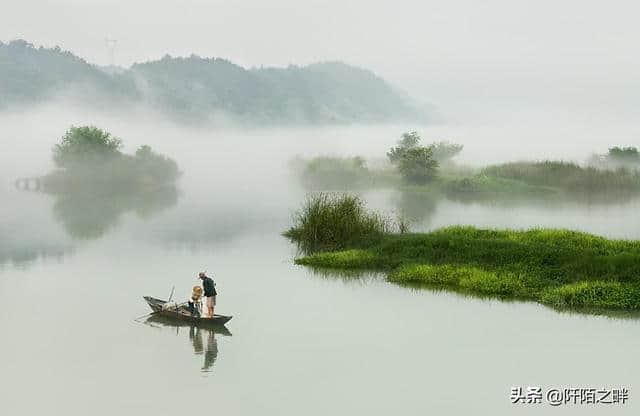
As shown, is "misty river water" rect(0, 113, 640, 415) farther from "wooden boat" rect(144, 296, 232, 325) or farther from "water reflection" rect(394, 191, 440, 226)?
"water reflection" rect(394, 191, 440, 226)

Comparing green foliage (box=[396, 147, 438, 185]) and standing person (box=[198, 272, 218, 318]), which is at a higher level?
green foliage (box=[396, 147, 438, 185])

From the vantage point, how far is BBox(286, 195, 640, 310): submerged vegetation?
1087 inches

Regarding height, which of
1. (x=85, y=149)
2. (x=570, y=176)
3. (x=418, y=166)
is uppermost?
(x=85, y=149)

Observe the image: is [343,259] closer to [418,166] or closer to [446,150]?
[418,166]

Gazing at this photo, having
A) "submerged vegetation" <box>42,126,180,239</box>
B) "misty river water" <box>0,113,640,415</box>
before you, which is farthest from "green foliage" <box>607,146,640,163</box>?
"misty river water" <box>0,113,640,415</box>

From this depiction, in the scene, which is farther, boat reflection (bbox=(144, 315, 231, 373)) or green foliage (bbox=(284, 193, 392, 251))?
green foliage (bbox=(284, 193, 392, 251))

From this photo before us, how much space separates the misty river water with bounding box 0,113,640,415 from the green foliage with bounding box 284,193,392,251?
5.10 ft

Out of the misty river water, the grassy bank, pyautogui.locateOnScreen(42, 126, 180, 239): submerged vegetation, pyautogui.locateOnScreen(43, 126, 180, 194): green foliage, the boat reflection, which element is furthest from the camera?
pyautogui.locateOnScreen(43, 126, 180, 194): green foliage

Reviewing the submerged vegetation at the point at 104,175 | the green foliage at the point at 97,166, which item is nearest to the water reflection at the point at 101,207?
the submerged vegetation at the point at 104,175

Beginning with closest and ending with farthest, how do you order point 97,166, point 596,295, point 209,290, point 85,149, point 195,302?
point 209,290 → point 195,302 → point 596,295 → point 85,149 → point 97,166

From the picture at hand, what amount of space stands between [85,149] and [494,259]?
6567cm

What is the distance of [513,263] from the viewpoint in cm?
3116

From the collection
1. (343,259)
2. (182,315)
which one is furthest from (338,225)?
(182,315)

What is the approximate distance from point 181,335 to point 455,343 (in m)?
7.67
